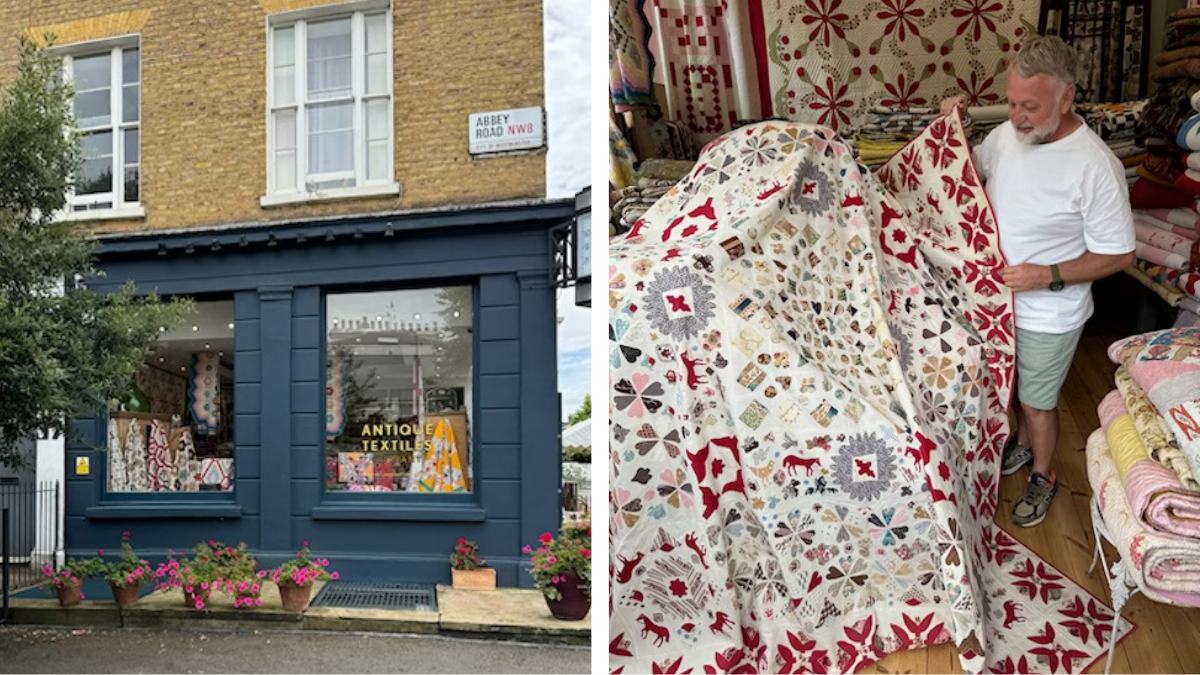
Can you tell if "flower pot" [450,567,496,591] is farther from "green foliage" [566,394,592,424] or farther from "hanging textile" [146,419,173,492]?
"hanging textile" [146,419,173,492]

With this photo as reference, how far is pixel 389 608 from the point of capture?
1.97 m

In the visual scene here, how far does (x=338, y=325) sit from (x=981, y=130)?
1359mm

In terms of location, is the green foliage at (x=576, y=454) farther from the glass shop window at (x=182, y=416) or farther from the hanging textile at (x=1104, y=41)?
the hanging textile at (x=1104, y=41)

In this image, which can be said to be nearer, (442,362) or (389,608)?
(442,362)

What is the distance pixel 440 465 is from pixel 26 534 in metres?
1.10

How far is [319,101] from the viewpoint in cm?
186

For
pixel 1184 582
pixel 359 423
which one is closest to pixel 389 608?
pixel 359 423

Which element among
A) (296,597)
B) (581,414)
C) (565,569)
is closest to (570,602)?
(565,569)

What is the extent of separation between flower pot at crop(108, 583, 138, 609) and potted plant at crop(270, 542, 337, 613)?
1.26 feet

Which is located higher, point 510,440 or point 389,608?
point 510,440

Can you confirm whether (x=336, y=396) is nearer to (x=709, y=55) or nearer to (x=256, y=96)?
(x=256, y=96)

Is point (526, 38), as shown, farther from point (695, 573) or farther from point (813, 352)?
point (695, 573)

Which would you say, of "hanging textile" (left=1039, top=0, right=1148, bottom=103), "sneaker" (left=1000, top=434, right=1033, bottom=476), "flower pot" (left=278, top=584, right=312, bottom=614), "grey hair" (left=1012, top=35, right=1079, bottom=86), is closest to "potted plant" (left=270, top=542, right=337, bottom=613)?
"flower pot" (left=278, top=584, right=312, bottom=614)

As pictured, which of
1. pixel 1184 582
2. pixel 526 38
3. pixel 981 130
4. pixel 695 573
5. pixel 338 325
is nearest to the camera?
pixel 1184 582
